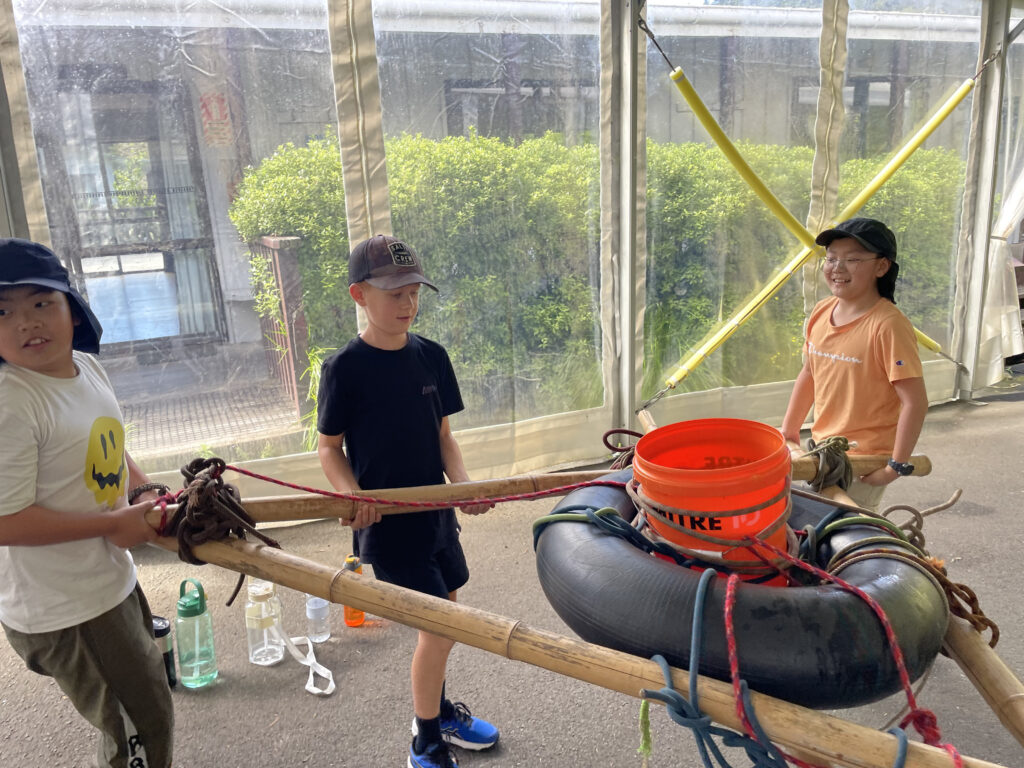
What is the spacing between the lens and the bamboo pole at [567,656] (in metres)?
0.97

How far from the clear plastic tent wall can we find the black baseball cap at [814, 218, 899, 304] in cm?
175

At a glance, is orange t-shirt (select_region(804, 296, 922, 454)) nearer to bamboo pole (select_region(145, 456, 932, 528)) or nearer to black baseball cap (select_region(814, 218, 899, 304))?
black baseball cap (select_region(814, 218, 899, 304))

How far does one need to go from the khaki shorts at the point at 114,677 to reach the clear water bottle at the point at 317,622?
3.35ft

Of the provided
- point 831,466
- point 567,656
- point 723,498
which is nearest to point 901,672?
point 723,498

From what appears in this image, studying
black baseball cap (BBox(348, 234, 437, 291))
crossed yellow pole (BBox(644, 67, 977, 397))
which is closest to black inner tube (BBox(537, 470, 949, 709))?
black baseball cap (BBox(348, 234, 437, 291))

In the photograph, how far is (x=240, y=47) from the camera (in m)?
3.12

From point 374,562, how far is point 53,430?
2.58 ft

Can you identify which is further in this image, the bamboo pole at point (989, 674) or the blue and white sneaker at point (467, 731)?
the blue and white sneaker at point (467, 731)

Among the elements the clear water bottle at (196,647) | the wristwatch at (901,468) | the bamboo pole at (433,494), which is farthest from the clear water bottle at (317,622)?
the wristwatch at (901,468)

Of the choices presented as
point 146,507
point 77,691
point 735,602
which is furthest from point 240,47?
point 735,602

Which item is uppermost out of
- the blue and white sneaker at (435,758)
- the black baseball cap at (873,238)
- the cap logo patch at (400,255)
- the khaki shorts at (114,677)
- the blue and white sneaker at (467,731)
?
the cap logo patch at (400,255)

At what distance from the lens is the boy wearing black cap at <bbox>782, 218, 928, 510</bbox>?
217 cm

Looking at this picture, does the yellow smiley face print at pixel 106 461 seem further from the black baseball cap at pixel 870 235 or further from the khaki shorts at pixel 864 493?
the black baseball cap at pixel 870 235

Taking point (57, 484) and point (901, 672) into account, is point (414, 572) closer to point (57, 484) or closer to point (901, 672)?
point (57, 484)
